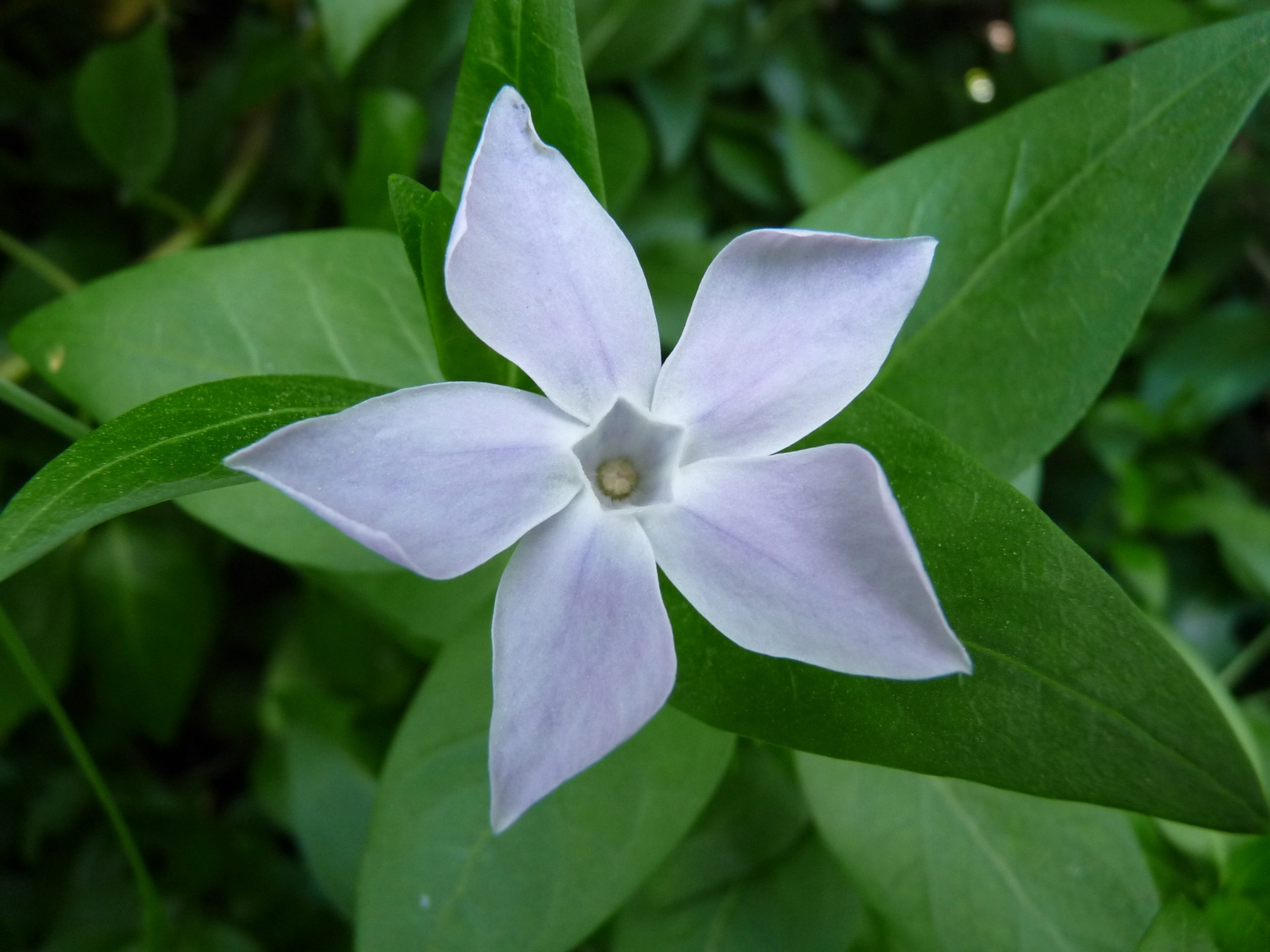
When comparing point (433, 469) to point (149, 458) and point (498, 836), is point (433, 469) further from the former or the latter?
point (498, 836)

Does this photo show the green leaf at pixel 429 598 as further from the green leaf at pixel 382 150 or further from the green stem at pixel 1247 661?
the green stem at pixel 1247 661

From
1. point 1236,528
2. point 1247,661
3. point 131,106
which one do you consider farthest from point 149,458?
point 1247,661

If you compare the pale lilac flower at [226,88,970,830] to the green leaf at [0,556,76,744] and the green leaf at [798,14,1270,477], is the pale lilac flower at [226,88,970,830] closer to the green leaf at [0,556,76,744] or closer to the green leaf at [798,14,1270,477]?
the green leaf at [798,14,1270,477]

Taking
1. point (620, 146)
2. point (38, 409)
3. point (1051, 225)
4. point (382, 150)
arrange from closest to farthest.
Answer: point (38, 409) < point (1051, 225) < point (382, 150) < point (620, 146)

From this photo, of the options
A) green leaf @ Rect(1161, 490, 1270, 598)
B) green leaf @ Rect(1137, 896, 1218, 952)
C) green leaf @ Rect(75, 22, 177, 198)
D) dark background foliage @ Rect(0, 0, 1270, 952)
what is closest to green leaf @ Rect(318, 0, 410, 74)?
dark background foliage @ Rect(0, 0, 1270, 952)

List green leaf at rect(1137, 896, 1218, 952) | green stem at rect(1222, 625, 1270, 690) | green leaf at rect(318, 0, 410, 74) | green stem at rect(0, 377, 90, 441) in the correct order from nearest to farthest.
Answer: green stem at rect(0, 377, 90, 441), green leaf at rect(1137, 896, 1218, 952), green leaf at rect(318, 0, 410, 74), green stem at rect(1222, 625, 1270, 690)

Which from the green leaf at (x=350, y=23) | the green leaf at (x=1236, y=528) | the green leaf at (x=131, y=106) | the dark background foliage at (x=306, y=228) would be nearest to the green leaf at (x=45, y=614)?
the dark background foliage at (x=306, y=228)

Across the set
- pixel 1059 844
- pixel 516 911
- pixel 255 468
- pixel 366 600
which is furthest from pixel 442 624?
pixel 1059 844

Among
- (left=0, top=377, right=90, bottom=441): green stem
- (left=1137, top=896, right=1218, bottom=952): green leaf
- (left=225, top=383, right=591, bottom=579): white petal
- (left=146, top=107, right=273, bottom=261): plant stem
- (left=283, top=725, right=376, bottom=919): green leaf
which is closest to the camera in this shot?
(left=225, top=383, right=591, bottom=579): white petal
